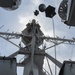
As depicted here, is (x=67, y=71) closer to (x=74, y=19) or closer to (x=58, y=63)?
(x=74, y=19)

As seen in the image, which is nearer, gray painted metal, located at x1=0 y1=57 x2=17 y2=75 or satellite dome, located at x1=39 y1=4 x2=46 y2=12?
gray painted metal, located at x1=0 y1=57 x2=17 y2=75

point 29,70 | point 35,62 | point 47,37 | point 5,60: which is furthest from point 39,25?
point 5,60

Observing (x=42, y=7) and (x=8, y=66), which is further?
(x=42, y=7)

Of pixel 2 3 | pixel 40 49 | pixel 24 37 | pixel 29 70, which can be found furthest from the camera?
pixel 24 37

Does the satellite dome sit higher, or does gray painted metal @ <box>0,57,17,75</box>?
the satellite dome

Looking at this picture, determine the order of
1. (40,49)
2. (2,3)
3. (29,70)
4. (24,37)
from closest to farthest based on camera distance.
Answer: (2,3), (29,70), (40,49), (24,37)

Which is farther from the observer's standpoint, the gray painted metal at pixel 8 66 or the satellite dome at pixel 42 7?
the satellite dome at pixel 42 7

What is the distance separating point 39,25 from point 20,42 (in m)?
3.33

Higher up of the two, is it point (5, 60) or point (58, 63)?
point (5, 60)

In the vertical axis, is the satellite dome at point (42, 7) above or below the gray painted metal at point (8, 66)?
above

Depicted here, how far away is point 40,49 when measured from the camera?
25141 mm

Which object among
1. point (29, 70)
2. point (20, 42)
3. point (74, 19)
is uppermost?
point (74, 19)

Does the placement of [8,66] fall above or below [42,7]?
below

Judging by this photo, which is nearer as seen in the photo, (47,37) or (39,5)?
(39,5)
